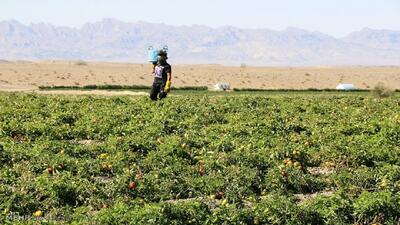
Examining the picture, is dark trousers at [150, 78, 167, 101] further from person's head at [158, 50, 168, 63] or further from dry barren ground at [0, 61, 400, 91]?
dry barren ground at [0, 61, 400, 91]

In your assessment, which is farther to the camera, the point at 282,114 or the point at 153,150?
the point at 282,114

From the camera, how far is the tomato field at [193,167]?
1024cm

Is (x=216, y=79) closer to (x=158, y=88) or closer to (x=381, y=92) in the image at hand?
(x=381, y=92)

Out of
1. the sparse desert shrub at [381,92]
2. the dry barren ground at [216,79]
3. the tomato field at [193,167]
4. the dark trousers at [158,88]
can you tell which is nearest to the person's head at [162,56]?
the dark trousers at [158,88]

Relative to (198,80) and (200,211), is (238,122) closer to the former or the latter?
(200,211)

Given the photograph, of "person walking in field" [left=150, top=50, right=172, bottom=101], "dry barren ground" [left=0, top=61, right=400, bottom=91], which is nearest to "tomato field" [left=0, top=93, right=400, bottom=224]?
"person walking in field" [left=150, top=50, right=172, bottom=101]

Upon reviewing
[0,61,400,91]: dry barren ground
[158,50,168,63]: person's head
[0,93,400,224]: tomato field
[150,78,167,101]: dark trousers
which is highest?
[158,50,168,63]: person's head

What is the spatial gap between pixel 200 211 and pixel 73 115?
10.6 metres

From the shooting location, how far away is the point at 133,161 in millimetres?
13766

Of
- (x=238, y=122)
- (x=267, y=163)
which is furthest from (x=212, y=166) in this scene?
(x=238, y=122)

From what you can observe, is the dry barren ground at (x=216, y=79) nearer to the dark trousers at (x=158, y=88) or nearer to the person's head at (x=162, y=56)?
the dark trousers at (x=158, y=88)

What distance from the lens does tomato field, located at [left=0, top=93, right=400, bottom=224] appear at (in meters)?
10.2

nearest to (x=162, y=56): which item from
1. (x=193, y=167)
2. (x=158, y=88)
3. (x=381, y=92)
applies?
(x=158, y=88)

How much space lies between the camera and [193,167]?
13.3 m
